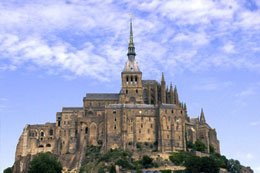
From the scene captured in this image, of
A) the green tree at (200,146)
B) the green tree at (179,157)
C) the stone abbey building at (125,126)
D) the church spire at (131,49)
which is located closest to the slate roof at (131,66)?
the stone abbey building at (125,126)

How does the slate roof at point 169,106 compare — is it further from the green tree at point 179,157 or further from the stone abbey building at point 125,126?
the green tree at point 179,157

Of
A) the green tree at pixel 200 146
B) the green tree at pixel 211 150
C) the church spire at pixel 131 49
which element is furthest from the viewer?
the church spire at pixel 131 49

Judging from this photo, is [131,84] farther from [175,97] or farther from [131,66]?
[175,97]

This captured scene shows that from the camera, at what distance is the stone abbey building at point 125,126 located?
421 ft

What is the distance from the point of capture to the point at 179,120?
13000cm

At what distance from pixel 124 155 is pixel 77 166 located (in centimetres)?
1245

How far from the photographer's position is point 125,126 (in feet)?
422

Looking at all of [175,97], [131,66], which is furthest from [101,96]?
[175,97]

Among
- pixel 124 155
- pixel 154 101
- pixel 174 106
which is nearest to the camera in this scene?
pixel 124 155

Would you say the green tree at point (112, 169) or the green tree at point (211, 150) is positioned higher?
the green tree at point (211, 150)

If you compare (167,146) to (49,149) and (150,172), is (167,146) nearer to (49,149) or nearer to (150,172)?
(150,172)

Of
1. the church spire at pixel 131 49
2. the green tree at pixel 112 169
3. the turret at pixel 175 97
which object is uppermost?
the church spire at pixel 131 49

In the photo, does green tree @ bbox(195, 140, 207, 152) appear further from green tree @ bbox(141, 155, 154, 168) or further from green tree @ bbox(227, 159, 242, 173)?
green tree @ bbox(141, 155, 154, 168)

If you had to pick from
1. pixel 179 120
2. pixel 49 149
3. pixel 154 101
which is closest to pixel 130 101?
pixel 154 101
